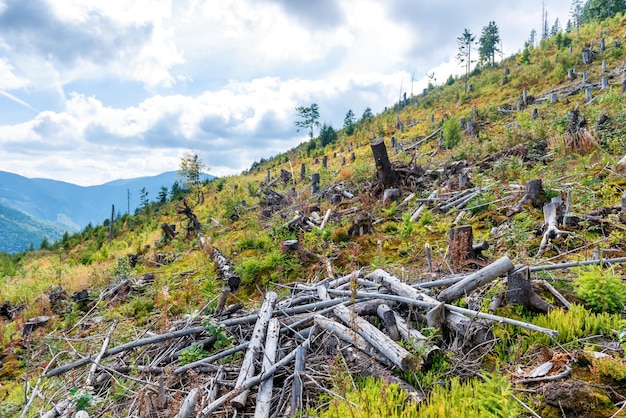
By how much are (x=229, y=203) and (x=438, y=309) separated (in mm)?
12568

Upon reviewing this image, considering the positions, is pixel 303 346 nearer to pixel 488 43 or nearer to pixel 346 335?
pixel 346 335

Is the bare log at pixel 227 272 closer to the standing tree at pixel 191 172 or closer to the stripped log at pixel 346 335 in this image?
the stripped log at pixel 346 335

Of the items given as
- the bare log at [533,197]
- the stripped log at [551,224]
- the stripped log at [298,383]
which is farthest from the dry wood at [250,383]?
the bare log at [533,197]

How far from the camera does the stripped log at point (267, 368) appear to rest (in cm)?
257

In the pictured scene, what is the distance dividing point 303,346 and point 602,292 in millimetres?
2750

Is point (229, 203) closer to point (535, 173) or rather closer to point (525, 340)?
point (535, 173)

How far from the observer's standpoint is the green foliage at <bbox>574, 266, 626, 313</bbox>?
2.99 metres

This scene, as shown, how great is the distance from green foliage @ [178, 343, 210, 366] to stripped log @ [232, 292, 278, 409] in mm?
567

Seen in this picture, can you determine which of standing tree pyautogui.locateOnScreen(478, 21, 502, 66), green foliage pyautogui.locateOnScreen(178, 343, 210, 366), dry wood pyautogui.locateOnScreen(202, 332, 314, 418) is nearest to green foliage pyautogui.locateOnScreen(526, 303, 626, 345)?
dry wood pyautogui.locateOnScreen(202, 332, 314, 418)

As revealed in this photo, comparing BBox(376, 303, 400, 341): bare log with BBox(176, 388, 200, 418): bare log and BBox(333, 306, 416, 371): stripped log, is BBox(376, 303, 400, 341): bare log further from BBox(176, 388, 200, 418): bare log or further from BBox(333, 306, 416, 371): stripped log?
BBox(176, 388, 200, 418): bare log

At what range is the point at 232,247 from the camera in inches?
346

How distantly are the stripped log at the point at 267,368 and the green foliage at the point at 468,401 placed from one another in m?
1.14

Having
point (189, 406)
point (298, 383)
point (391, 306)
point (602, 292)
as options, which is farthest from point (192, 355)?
point (602, 292)

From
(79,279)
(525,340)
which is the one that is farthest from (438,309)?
(79,279)
